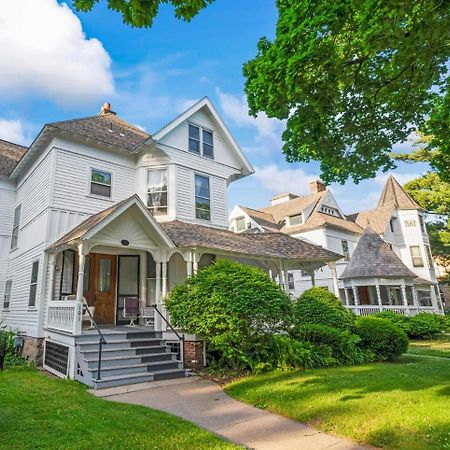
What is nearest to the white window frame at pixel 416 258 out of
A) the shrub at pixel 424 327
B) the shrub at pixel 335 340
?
the shrub at pixel 424 327

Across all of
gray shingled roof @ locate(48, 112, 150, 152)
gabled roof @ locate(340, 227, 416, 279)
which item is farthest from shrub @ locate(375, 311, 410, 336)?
gray shingled roof @ locate(48, 112, 150, 152)

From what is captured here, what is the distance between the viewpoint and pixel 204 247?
1149 cm

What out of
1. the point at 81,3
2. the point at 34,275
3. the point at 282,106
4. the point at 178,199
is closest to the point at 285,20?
the point at 282,106

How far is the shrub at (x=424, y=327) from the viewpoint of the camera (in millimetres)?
19594

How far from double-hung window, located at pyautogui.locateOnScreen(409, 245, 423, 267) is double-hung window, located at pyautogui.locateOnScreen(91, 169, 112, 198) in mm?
29181

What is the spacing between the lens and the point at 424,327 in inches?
772

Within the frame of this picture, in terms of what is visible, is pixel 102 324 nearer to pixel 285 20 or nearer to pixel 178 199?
pixel 178 199

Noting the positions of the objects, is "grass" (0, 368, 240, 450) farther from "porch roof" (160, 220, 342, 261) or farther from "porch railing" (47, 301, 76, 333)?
"porch roof" (160, 220, 342, 261)

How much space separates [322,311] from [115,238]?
24.8ft

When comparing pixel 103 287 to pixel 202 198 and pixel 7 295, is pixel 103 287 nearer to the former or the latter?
pixel 202 198

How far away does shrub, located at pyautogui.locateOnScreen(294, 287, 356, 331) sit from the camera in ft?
38.7

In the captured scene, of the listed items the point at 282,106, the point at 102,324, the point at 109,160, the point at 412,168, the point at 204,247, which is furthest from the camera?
→ the point at 412,168

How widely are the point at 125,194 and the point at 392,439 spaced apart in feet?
41.3

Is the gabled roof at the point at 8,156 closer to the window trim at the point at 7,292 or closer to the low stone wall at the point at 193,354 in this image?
the window trim at the point at 7,292
